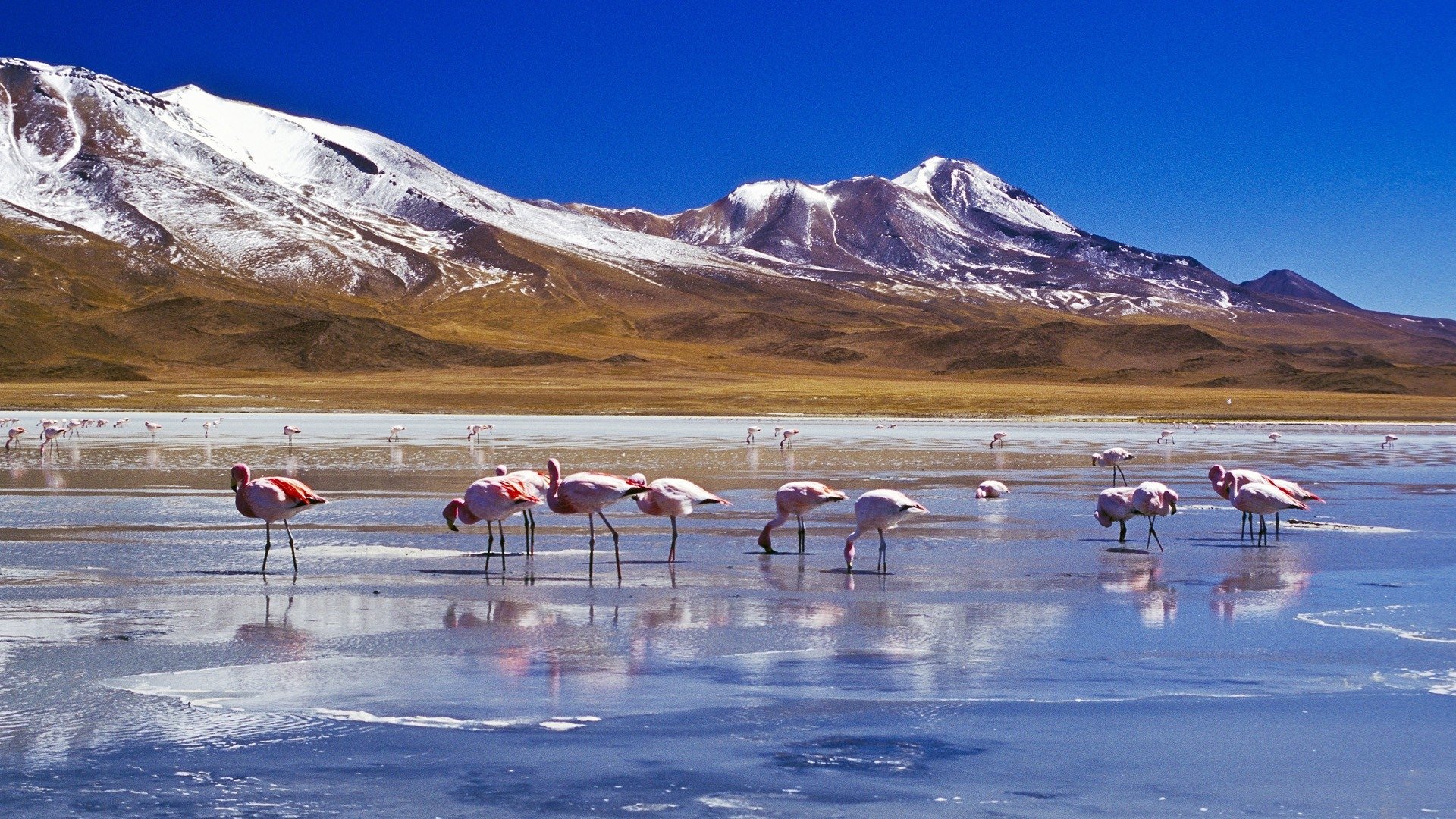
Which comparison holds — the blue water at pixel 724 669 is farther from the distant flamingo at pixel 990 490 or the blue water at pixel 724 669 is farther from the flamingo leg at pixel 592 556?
the distant flamingo at pixel 990 490

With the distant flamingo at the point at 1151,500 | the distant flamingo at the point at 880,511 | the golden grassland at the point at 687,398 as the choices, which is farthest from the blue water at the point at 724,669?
the golden grassland at the point at 687,398

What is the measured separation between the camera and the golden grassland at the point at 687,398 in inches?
2240

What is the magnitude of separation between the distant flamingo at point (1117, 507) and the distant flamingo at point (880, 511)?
3.26m

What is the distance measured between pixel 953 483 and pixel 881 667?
578 inches

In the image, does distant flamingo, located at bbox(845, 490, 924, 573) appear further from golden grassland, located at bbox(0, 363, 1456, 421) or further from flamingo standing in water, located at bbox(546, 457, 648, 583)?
golden grassland, located at bbox(0, 363, 1456, 421)

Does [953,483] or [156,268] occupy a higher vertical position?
[156,268]

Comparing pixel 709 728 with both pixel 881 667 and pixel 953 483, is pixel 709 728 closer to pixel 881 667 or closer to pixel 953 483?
pixel 881 667

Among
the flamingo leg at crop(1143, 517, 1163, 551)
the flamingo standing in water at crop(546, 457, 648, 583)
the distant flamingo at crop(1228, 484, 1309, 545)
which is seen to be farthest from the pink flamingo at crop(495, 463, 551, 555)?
the distant flamingo at crop(1228, 484, 1309, 545)

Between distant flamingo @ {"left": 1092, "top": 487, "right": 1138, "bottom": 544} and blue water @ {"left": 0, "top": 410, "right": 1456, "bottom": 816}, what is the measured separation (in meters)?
0.36

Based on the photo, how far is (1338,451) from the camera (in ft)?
110

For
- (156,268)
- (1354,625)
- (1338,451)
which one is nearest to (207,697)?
(1354,625)

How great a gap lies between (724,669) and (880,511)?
421 centimetres

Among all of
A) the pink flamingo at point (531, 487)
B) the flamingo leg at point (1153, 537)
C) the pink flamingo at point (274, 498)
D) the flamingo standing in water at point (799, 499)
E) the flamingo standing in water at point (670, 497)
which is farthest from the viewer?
the flamingo leg at point (1153, 537)

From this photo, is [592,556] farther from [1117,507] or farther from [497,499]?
[1117,507]
